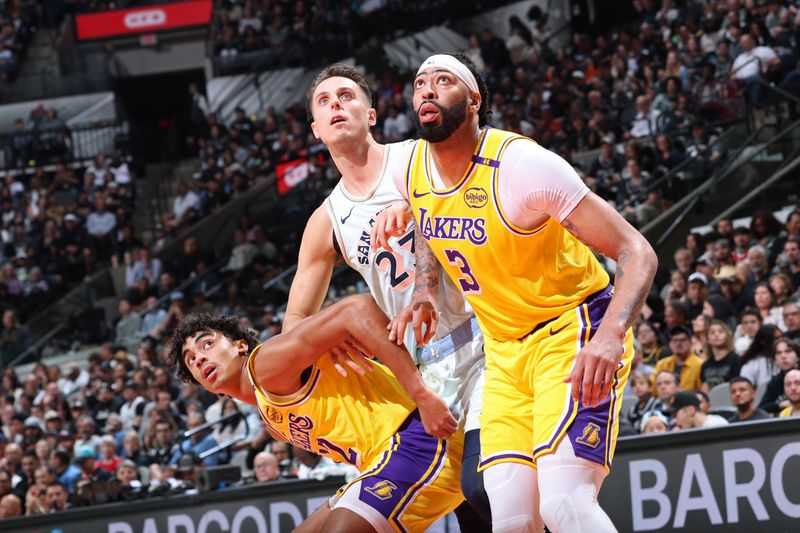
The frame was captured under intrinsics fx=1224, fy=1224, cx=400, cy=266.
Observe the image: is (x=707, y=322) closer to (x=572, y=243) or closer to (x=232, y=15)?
(x=572, y=243)

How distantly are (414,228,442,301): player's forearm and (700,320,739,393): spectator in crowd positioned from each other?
5319mm

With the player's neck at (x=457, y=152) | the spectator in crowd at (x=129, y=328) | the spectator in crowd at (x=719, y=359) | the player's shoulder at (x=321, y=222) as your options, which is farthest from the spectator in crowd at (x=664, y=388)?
the spectator in crowd at (x=129, y=328)

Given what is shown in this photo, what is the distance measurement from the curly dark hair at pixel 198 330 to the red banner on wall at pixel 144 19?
67.9ft

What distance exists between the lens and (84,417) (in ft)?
45.6

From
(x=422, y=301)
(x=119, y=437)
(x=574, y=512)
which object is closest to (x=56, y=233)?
(x=119, y=437)

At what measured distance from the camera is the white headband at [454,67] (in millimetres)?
4691

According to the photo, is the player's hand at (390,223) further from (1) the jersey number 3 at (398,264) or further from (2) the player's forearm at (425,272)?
(1) the jersey number 3 at (398,264)

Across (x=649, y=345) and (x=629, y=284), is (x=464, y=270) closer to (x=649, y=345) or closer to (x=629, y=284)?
(x=629, y=284)

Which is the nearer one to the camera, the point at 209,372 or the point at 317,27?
the point at 209,372

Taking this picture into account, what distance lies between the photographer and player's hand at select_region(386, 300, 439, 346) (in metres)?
4.69

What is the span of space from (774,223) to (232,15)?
1572 cm

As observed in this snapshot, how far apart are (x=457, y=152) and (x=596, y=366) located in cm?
102

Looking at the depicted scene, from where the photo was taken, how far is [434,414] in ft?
16.0

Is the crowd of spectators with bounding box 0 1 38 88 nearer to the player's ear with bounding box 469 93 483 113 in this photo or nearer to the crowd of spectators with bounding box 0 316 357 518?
the crowd of spectators with bounding box 0 316 357 518
